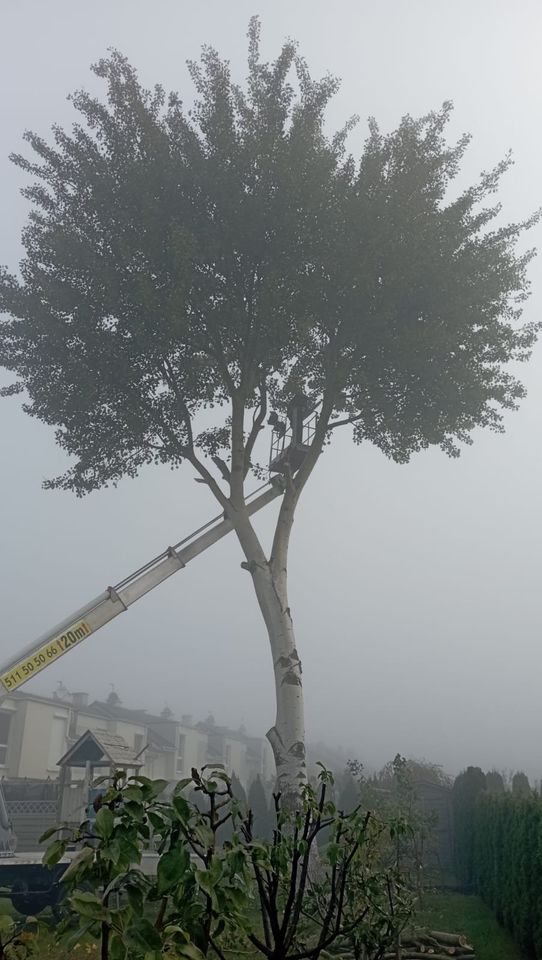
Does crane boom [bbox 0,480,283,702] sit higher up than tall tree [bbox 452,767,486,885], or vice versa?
crane boom [bbox 0,480,283,702]

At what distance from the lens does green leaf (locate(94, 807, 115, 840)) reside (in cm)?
233

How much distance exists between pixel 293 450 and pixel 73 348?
5.48 metres

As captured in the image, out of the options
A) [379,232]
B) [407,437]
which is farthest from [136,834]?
[407,437]

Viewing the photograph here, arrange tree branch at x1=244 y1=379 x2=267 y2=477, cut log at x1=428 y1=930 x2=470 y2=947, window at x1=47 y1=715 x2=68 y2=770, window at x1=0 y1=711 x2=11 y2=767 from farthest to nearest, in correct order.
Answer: window at x1=47 y1=715 x2=68 y2=770 → window at x1=0 y1=711 x2=11 y2=767 → tree branch at x1=244 y1=379 x2=267 y2=477 → cut log at x1=428 y1=930 x2=470 y2=947

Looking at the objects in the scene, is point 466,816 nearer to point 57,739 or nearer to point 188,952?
point 57,739

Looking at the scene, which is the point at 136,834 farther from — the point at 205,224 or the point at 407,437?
the point at 407,437

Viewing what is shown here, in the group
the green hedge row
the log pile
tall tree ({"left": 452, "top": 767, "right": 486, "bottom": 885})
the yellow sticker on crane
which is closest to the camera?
the log pile

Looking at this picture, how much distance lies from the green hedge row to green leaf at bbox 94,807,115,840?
37.1ft

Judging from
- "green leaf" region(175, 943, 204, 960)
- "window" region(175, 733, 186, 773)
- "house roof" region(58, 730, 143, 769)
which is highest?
"window" region(175, 733, 186, 773)

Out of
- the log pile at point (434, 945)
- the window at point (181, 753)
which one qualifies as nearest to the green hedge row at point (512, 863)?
the log pile at point (434, 945)

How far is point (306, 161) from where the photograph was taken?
1477cm

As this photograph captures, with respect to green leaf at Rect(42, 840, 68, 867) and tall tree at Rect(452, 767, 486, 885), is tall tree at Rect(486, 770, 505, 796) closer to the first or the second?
tall tree at Rect(452, 767, 486, 885)

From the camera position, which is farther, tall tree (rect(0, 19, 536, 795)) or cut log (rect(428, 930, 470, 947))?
tall tree (rect(0, 19, 536, 795))

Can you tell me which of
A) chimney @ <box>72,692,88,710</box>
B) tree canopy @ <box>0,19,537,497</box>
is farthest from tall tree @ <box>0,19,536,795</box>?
chimney @ <box>72,692,88,710</box>
